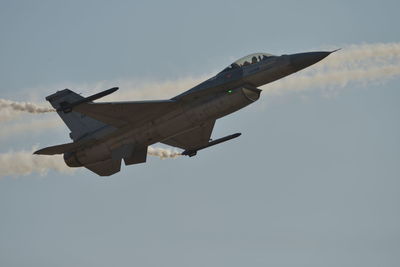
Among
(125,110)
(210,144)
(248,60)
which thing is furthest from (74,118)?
(248,60)

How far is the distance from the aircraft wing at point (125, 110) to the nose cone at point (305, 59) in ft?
19.7

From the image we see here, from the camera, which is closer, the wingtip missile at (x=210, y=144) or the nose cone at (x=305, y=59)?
the nose cone at (x=305, y=59)

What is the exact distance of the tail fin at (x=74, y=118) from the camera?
43781 mm

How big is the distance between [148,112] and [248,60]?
5.45 metres

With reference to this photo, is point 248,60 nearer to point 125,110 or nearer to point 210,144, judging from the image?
point 210,144

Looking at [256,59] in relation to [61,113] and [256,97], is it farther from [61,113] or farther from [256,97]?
[61,113]

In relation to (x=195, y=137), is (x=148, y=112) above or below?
above

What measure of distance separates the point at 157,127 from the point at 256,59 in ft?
19.2

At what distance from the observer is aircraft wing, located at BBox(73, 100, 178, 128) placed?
42.2 metres

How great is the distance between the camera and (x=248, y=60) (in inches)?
1663

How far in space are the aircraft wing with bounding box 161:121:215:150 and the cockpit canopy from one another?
547 centimetres

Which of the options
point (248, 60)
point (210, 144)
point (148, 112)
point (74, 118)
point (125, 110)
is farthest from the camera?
point (210, 144)

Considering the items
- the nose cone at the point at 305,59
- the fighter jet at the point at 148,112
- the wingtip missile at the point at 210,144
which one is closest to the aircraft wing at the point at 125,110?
the fighter jet at the point at 148,112

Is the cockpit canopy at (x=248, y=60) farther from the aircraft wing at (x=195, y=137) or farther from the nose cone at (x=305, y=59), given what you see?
the aircraft wing at (x=195, y=137)
